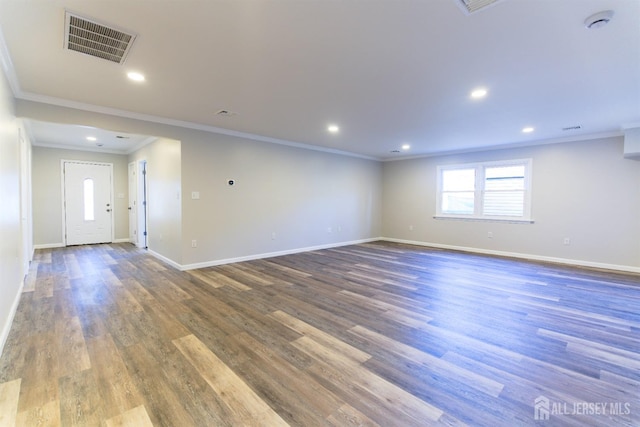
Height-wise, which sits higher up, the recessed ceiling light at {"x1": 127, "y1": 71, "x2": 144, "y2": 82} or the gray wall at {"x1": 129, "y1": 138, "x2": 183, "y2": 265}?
the recessed ceiling light at {"x1": 127, "y1": 71, "x2": 144, "y2": 82}

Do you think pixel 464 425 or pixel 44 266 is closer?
pixel 464 425

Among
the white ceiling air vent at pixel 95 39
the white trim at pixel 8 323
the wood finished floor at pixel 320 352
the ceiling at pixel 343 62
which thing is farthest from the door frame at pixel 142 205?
the white ceiling air vent at pixel 95 39

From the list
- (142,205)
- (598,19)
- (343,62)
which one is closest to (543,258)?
(598,19)

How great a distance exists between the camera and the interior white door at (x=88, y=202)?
273 inches

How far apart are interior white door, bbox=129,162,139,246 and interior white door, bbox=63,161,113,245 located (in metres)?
0.45

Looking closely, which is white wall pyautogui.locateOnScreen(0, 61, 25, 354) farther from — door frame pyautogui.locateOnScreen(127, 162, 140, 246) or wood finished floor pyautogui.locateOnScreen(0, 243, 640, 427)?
door frame pyautogui.locateOnScreen(127, 162, 140, 246)

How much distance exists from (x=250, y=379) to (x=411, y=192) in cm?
691

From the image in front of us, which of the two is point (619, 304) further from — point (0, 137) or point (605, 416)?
point (0, 137)

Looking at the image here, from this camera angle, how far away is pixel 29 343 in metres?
2.39

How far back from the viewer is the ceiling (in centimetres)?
189

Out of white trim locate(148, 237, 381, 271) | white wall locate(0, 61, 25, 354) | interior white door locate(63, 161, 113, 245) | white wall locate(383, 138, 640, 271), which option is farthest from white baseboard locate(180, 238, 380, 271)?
interior white door locate(63, 161, 113, 245)

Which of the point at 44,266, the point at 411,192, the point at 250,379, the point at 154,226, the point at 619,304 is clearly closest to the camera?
the point at 250,379

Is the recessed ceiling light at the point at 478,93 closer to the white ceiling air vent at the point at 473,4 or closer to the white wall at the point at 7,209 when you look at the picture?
the white ceiling air vent at the point at 473,4

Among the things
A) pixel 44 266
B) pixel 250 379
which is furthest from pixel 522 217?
pixel 44 266
